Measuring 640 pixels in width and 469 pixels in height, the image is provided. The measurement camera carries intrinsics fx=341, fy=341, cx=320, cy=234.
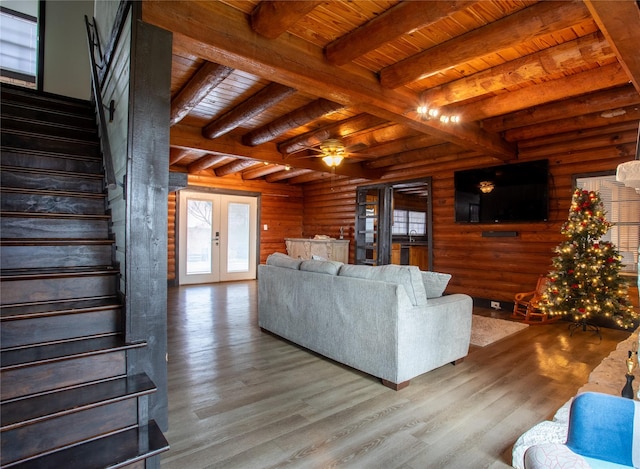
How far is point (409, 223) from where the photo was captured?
938cm

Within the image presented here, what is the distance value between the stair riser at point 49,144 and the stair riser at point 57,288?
4.79 ft

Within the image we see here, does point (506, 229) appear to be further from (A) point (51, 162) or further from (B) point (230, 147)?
(A) point (51, 162)

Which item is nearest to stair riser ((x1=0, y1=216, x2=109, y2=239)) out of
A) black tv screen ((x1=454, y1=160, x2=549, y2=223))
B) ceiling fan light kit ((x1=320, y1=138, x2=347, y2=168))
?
ceiling fan light kit ((x1=320, y1=138, x2=347, y2=168))

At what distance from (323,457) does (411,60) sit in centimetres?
300

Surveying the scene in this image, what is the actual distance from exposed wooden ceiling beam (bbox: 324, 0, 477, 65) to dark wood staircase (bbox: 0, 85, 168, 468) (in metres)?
2.30

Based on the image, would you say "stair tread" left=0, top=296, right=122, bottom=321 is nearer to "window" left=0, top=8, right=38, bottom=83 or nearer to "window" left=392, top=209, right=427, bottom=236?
"window" left=0, top=8, right=38, bottom=83

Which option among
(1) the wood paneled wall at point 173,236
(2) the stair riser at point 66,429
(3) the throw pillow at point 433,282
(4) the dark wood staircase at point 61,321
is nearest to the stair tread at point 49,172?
(4) the dark wood staircase at point 61,321

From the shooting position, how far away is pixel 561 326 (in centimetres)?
460

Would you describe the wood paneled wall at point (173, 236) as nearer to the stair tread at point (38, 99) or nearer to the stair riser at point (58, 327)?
the stair tread at point (38, 99)

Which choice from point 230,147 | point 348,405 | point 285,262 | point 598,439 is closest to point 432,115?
point 285,262

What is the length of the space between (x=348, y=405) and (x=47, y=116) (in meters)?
3.98

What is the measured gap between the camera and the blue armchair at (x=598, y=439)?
3.58 feet

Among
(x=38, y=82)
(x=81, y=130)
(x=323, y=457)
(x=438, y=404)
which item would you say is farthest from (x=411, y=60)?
(x=38, y=82)

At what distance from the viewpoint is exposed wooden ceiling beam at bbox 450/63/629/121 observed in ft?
9.65
